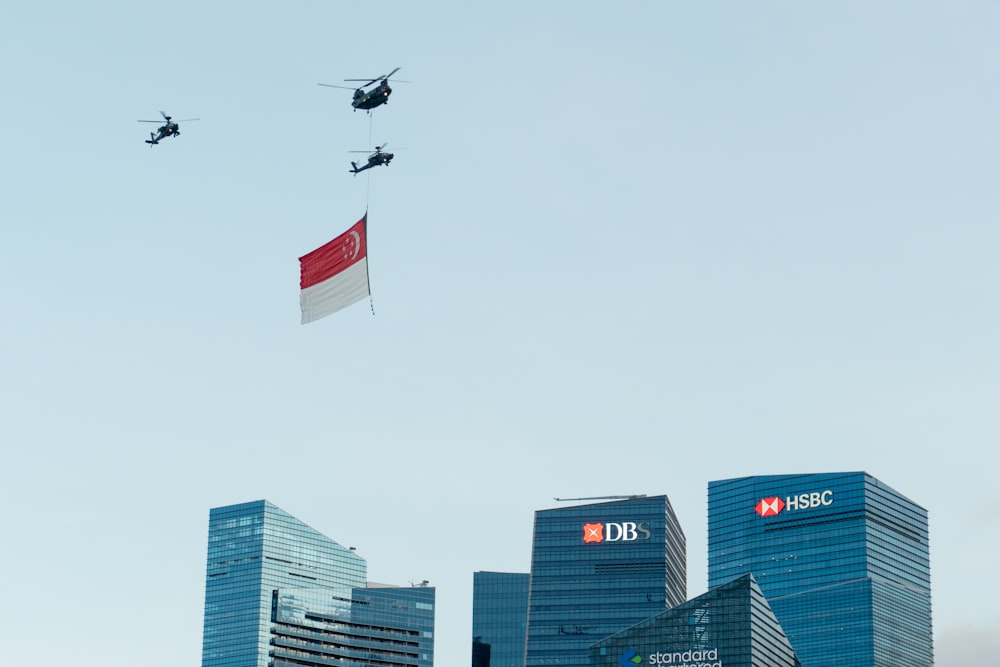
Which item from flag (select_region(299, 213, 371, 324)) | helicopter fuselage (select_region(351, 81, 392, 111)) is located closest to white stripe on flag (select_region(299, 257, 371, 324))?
flag (select_region(299, 213, 371, 324))

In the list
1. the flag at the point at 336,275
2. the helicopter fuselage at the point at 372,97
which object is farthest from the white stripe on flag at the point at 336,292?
the helicopter fuselage at the point at 372,97

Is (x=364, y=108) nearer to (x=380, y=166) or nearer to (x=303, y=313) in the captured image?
(x=380, y=166)

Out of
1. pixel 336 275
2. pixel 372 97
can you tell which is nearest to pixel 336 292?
pixel 336 275

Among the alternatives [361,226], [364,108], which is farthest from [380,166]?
[361,226]

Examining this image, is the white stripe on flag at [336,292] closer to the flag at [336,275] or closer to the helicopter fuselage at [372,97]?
the flag at [336,275]

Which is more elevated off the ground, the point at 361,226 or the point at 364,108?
the point at 364,108

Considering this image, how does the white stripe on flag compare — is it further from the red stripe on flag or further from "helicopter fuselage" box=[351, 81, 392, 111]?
"helicopter fuselage" box=[351, 81, 392, 111]

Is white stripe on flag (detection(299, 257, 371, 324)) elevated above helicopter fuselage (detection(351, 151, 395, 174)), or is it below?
below

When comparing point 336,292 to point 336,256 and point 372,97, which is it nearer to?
point 336,256
